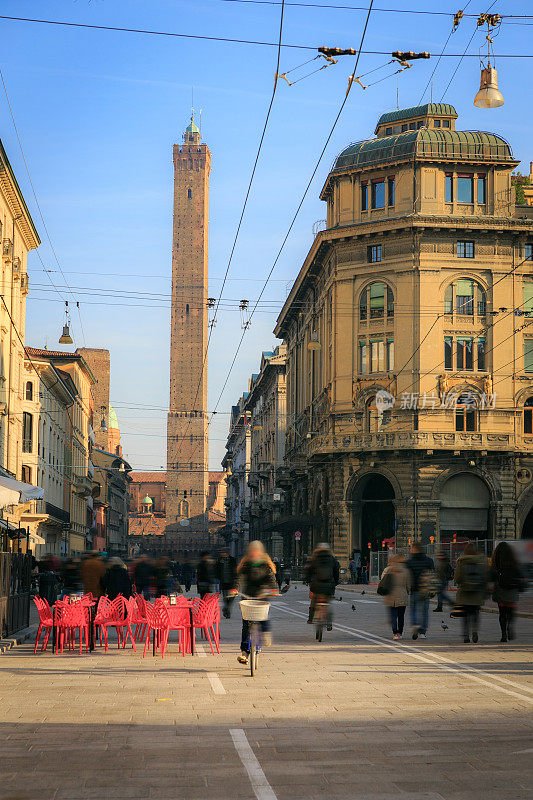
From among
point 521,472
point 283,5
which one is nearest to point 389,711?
point 283,5

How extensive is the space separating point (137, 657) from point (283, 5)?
991 cm

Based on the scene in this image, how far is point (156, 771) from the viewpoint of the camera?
7445 millimetres

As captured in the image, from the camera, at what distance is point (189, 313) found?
415ft

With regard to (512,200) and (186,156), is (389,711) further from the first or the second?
(186,156)

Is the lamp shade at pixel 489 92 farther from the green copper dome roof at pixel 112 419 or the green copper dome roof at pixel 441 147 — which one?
the green copper dome roof at pixel 112 419

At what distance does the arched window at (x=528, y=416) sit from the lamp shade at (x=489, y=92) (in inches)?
1255

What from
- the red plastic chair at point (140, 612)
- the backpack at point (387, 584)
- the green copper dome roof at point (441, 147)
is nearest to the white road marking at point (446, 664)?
the backpack at point (387, 584)

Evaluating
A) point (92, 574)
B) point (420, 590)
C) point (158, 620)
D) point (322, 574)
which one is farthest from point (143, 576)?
point (158, 620)

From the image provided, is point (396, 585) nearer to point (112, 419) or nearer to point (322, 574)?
point (322, 574)

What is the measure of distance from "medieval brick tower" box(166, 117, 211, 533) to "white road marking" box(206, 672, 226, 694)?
369ft

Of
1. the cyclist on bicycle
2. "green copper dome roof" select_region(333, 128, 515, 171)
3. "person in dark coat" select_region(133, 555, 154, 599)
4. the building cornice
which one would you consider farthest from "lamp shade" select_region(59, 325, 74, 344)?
the cyclist on bicycle

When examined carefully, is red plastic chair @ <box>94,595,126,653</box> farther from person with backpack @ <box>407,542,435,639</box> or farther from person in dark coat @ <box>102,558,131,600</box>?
person with backpack @ <box>407,542,435,639</box>

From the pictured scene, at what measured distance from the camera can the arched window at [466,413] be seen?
52.6 m

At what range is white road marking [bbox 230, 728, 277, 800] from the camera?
22.3ft
